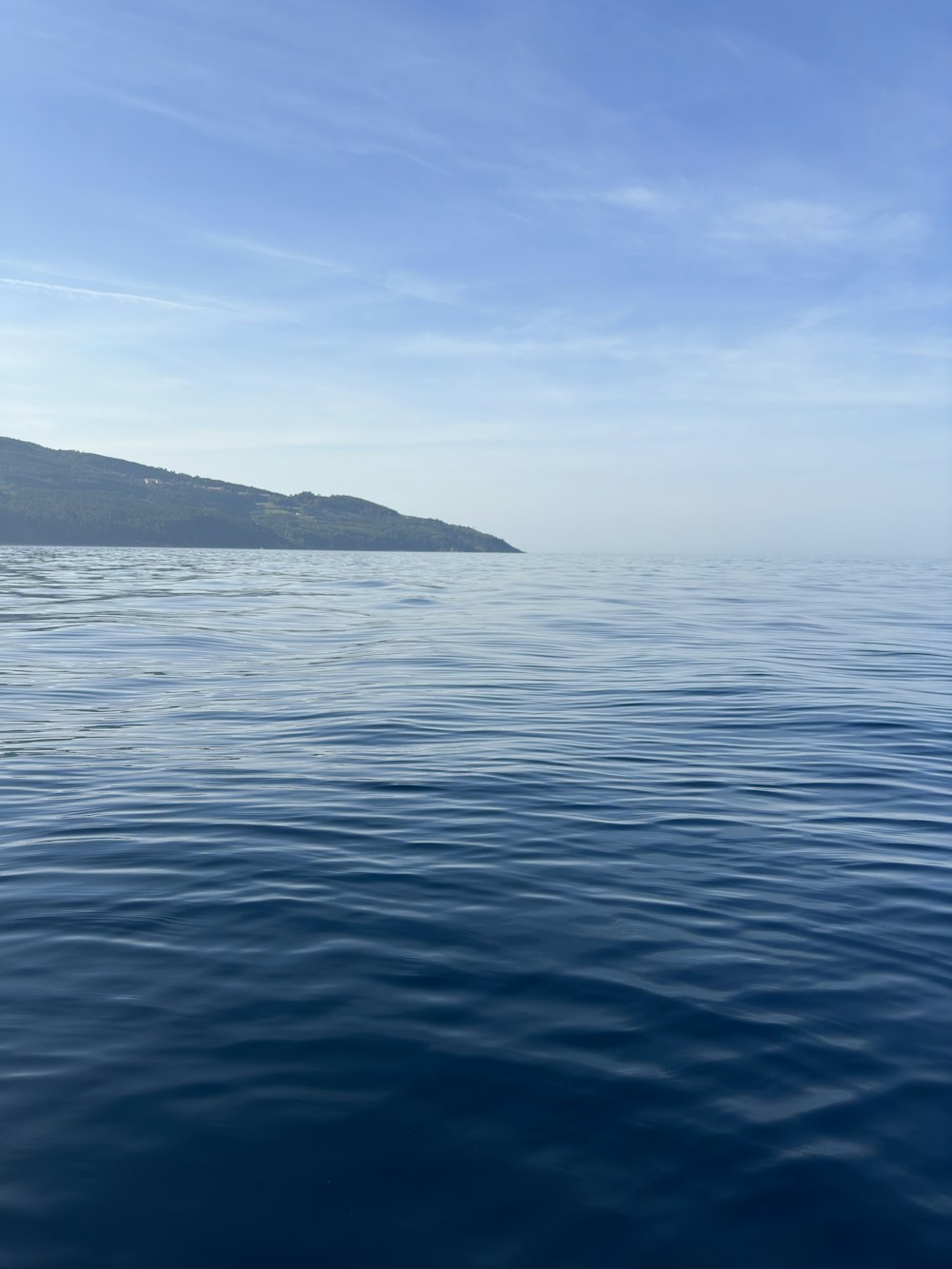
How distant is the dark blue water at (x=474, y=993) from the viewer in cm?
435

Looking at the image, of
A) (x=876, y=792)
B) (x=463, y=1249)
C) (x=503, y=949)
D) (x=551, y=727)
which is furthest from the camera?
(x=551, y=727)

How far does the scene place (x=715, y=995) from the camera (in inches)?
251

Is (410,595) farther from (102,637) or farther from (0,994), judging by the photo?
(0,994)

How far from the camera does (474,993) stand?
6379 millimetres

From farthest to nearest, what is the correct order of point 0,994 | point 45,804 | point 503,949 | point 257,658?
point 257,658 < point 45,804 < point 503,949 < point 0,994

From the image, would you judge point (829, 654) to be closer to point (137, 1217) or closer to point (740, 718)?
point (740, 718)

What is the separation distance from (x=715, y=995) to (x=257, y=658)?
19390 millimetres

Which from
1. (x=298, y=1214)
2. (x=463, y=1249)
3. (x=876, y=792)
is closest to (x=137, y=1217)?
(x=298, y=1214)

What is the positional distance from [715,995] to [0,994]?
4.79 m

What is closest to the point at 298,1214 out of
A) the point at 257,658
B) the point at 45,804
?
the point at 45,804

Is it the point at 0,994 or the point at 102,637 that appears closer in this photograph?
the point at 0,994

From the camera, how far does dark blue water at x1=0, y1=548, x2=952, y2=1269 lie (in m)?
4.35

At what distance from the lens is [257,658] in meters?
24.3

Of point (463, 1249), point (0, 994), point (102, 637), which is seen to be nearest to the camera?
point (463, 1249)
